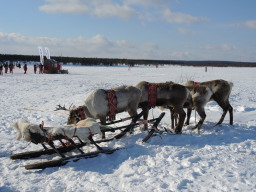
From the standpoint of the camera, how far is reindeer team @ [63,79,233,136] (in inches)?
230

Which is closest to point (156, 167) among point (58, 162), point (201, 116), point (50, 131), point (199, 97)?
point (58, 162)

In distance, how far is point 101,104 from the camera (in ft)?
19.1

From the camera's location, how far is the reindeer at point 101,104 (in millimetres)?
5805

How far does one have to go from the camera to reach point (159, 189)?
3602 millimetres

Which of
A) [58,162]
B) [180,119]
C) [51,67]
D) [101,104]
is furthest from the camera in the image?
[51,67]

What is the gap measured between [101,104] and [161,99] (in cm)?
171

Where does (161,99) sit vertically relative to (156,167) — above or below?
above

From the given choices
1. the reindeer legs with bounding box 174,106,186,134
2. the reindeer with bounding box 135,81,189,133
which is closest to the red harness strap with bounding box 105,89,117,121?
the reindeer with bounding box 135,81,189,133

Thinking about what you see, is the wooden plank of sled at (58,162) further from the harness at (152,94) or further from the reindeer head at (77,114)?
the harness at (152,94)

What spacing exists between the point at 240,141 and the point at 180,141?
139 centimetres

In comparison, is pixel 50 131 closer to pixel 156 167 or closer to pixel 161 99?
pixel 156 167

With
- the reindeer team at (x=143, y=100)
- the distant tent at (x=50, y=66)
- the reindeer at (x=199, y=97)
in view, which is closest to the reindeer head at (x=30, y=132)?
the reindeer team at (x=143, y=100)

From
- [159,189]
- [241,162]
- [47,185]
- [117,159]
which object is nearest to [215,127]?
[241,162]

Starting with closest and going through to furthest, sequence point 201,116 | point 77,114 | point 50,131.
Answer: point 50,131, point 77,114, point 201,116
